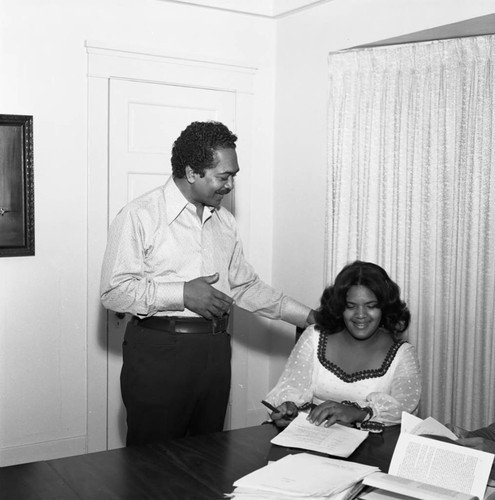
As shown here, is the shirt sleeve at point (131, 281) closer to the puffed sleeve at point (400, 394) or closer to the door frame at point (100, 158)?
the puffed sleeve at point (400, 394)

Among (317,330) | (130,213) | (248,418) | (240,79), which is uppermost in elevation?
(240,79)

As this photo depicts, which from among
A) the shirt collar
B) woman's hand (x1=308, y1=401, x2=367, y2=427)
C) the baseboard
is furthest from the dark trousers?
the baseboard

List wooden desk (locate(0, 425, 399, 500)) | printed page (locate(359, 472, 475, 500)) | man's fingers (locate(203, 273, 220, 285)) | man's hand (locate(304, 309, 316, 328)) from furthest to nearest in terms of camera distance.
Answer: man's hand (locate(304, 309, 316, 328)) → man's fingers (locate(203, 273, 220, 285)) → wooden desk (locate(0, 425, 399, 500)) → printed page (locate(359, 472, 475, 500))

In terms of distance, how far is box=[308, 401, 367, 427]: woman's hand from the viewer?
2.34 meters

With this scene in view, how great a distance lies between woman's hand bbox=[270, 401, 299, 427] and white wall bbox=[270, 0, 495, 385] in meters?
1.78

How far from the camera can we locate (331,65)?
13.1ft

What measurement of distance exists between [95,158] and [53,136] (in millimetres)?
237

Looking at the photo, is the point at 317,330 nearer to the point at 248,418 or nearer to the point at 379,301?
the point at 379,301

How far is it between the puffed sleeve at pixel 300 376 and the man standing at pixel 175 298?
293 millimetres

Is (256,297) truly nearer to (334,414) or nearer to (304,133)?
(334,414)

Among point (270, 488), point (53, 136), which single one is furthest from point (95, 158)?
point (270, 488)

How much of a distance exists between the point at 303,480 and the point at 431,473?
303 mm

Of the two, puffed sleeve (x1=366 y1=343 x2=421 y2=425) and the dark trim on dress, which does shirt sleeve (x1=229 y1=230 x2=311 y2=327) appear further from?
puffed sleeve (x1=366 y1=343 x2=421 y2=425)

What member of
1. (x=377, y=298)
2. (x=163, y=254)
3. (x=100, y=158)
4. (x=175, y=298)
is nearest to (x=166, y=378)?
(x=175, y=298)
